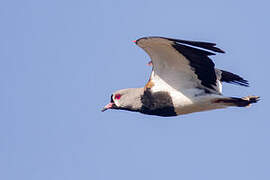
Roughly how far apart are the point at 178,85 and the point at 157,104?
22.7 inches

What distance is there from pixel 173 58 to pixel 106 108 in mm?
2517

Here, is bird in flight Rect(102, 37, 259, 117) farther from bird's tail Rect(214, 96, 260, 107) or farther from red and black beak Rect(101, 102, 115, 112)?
red and black beak Rect(101, 102, 115, 112)

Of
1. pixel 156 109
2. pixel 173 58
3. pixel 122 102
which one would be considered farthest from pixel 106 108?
pixel 173 58

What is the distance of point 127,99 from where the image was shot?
1288 centimetres

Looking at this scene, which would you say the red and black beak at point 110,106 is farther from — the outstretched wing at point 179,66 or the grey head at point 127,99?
the outstretched wing at point 179,66

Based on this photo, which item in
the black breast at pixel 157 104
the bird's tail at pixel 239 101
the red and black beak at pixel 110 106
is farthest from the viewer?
the red and black beak at pixel 110 106

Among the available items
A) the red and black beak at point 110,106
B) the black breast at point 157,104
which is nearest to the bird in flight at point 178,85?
the black breast at point 157,104

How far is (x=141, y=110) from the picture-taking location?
12594 millimetres

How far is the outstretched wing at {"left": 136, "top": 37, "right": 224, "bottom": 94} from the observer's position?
11.0 metres

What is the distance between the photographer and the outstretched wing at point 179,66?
36.0 feet

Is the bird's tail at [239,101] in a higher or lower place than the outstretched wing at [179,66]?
lower

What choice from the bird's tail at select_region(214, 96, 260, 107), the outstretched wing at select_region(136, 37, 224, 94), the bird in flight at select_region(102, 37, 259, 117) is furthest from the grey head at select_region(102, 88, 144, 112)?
the bird's tail at select_region(214, 96, 260, 107)

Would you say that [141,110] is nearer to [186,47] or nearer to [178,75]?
[178,75]

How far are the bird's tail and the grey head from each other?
67.7 inches
